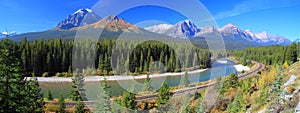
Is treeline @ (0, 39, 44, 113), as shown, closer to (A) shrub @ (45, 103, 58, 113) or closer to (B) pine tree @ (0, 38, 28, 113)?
(B) pine tree @ (0, 38, 28, 113)

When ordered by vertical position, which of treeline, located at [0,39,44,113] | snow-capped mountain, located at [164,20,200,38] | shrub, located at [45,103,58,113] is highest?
snow-capped mountain, located at [164,20,200,38]

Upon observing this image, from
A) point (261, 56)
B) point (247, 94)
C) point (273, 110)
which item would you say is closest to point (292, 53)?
point (261, 56)

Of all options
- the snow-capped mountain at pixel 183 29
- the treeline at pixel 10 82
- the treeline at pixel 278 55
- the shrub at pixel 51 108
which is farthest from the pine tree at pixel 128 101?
the treeline at pixel 278 55

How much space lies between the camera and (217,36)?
6930 mm

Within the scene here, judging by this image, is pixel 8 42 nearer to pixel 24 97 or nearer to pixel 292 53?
pixel 24 97

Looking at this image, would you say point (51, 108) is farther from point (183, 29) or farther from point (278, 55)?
point (278, 55)

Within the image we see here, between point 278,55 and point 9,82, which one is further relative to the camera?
point 278,55

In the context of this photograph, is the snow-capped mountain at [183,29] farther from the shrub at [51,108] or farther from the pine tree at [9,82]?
the shrub at [51,108]

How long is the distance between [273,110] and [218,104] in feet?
20.5

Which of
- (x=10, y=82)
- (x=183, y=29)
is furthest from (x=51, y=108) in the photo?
(x=183, y=29)

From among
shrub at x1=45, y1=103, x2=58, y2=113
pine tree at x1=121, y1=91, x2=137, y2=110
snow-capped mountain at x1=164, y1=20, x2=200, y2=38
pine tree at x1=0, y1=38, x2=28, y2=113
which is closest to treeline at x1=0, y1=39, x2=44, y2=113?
pine tree at x1=0, y1=38, x2=28, y2=113

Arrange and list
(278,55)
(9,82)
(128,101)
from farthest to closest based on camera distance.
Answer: (278,55) < (128,101) < (9,82)

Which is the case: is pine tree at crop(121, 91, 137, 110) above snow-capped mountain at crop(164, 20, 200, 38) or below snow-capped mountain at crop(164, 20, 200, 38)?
below

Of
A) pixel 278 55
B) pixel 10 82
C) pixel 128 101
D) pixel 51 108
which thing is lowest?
pixel 51 108
